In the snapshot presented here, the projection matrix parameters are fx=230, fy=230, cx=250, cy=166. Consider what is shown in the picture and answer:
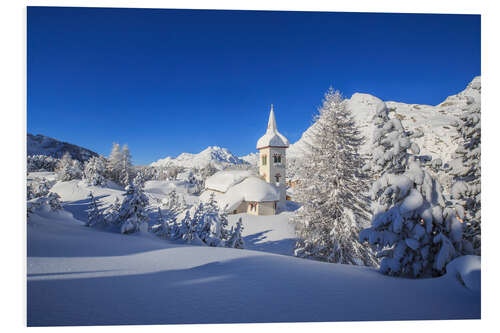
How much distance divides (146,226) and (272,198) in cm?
1272

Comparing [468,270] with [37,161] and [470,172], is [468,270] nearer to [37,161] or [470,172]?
[470,172]

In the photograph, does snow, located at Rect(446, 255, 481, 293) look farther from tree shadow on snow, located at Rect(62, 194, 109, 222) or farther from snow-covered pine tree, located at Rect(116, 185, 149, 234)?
tree shadow on snow, located at Rect(62, 194, 109, 222)

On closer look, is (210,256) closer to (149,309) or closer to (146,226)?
(149,309)

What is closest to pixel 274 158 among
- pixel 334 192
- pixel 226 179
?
pixel 226 179

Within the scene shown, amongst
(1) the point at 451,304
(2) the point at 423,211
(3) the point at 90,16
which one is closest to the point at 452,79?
(2) the point at 423,211

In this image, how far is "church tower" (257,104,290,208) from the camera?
80.5 ft

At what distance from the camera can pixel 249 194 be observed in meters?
22.2

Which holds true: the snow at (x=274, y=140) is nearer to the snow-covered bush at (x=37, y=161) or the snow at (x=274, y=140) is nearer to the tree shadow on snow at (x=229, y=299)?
the snow-covered bush at (x=37, y=161)

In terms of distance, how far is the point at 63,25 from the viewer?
579 centimetres

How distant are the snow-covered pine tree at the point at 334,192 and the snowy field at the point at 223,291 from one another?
446 centimetres

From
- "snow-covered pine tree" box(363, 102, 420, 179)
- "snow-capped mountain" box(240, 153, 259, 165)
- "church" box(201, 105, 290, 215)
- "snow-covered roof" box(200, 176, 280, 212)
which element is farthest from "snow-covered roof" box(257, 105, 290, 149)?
"snow-covered pine tree" box(363, 102, 420, 179)

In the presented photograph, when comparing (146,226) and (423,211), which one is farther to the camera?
(146,226)

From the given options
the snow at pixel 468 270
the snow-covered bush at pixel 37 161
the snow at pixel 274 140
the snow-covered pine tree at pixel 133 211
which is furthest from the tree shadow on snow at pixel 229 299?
the snow at pixel 274 140

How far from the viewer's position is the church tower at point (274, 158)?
24.5 metres
